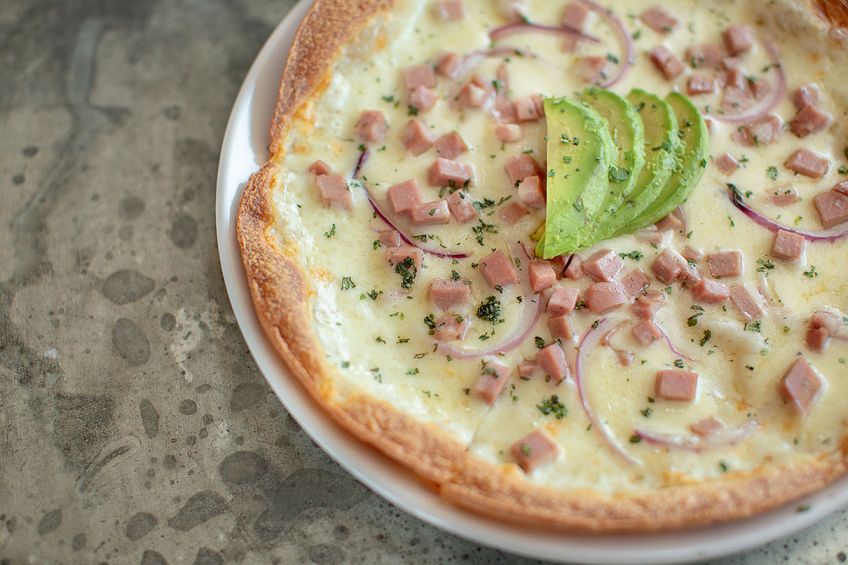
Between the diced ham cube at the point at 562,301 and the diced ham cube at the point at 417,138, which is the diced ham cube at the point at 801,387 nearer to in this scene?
the diced ham cube at the point at 562,301

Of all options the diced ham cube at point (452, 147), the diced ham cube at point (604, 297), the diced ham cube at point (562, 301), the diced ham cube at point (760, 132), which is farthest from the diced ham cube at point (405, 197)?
the diced ham cube at point (760, 132)

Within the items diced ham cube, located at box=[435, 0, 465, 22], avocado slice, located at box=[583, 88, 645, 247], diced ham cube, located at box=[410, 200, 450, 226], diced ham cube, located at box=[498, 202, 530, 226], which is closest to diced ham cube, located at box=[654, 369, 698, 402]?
avocado slice, located at box=[583, 88, 645, 247]

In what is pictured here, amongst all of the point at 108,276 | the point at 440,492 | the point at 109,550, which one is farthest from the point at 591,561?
the point at 108,276

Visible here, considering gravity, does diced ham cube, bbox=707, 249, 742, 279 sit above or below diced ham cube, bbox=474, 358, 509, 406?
above

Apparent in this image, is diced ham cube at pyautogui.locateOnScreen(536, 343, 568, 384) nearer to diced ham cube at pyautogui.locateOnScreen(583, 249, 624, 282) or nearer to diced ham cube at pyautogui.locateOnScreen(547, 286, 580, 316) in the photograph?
diced ham cube at pyautogui.locateOnScreen(547, 286, 580, 316)

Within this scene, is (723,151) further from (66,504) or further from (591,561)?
(66,504)
